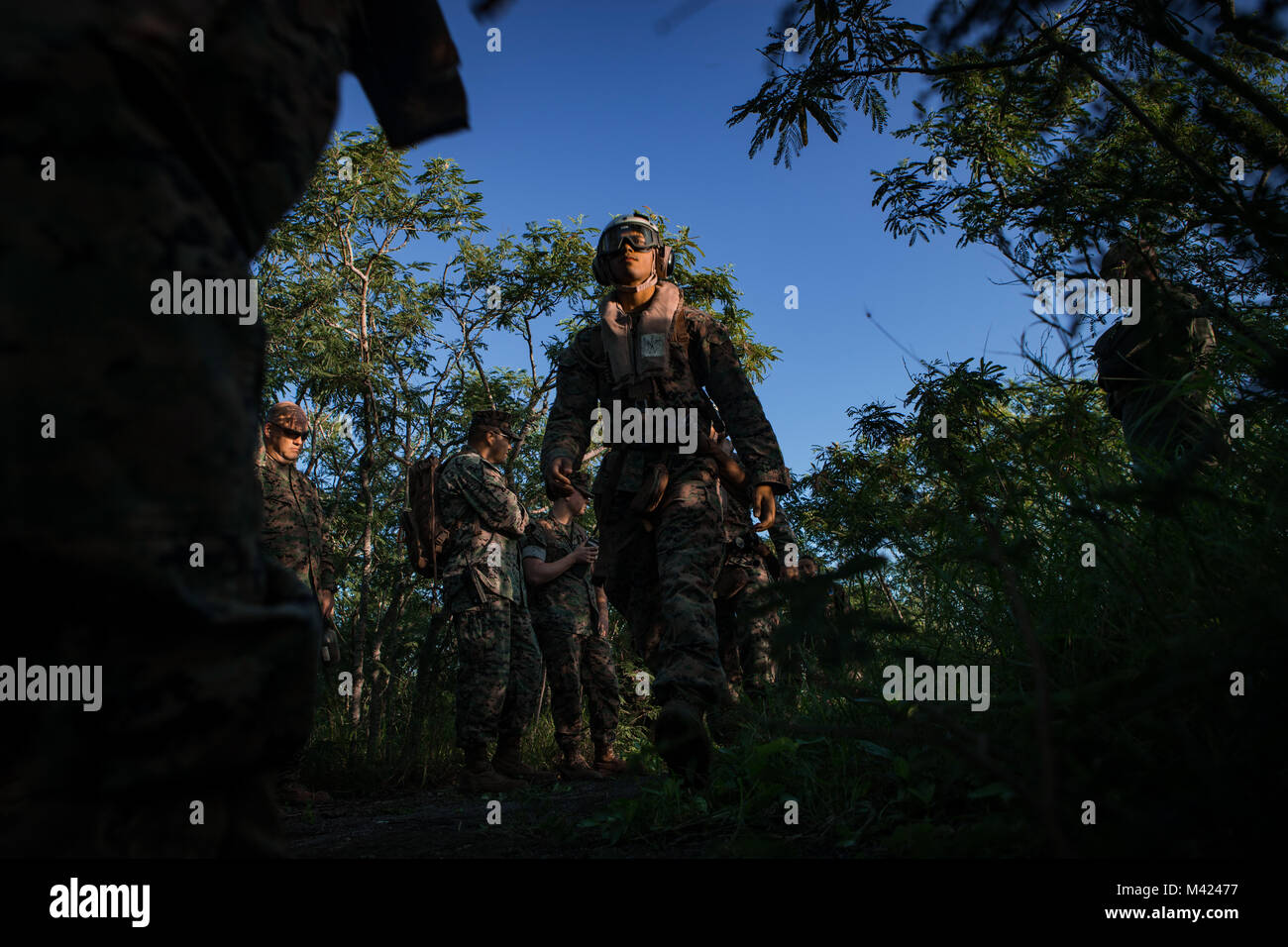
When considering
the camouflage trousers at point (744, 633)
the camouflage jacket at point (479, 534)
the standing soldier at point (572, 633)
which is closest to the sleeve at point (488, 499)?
the camouflage jacket at point (479, 534)

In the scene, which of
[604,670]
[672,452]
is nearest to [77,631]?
[672,452]

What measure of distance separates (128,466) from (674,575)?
7.99 ft

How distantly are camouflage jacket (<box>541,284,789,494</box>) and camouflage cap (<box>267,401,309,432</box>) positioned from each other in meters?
2.53

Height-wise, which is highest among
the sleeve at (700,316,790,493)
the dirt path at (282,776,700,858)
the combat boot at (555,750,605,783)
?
the sleeve at (700,316,790,493)

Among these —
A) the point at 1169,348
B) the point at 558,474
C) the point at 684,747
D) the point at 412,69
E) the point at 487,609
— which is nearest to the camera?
the point at 412,69

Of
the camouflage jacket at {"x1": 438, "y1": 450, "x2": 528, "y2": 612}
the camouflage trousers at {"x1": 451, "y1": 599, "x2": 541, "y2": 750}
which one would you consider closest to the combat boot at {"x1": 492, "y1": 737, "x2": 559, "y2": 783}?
the camouflage trousers at {"x1": 451, "y1": 599, "x2": 541, "y2": 750}

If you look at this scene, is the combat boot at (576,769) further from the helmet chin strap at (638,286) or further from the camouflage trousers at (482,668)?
the helmet chin strap at (638,286)

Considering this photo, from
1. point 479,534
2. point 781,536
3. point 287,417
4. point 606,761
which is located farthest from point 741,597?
point 287,417

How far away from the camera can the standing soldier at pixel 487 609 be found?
492cm

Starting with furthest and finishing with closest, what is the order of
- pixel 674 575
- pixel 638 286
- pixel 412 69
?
1. pixel 638 286
2. pixel 674 575
3. pixel 412 69

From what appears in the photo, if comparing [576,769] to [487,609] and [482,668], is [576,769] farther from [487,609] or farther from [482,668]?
[487,609]

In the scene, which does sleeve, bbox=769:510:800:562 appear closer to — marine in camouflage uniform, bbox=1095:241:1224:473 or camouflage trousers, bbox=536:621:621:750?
camouflage trousers, bbox=536:621:621:750

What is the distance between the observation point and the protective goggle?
151 inches

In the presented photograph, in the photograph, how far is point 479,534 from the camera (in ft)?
17.3
